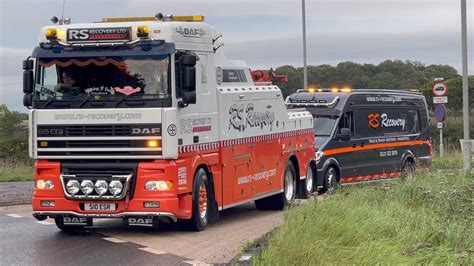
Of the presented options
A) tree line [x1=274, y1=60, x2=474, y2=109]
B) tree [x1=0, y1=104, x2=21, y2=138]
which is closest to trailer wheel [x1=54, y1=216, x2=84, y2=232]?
tree [x1=0, y1=104, x2=21, y2=138]

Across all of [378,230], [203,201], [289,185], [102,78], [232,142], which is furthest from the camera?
[289,185]

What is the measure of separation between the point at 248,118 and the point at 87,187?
4094 millimetres

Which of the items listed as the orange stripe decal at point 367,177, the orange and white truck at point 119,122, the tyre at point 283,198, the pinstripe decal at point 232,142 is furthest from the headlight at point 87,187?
the orange stripe decal at point 367,177

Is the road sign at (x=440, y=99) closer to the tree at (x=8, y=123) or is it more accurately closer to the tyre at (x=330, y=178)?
the tyre at (x=330, y=178)

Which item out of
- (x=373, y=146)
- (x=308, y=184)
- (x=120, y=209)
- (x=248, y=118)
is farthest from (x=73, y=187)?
(x=373, y=146)

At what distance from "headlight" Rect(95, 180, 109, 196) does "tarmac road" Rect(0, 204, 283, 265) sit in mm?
726

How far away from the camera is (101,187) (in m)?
13.3

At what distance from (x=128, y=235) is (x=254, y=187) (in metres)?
3.59

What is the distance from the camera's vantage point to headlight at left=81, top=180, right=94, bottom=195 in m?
13.4

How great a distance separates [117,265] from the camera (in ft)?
36.0

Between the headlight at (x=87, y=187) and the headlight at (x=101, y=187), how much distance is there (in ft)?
0.28

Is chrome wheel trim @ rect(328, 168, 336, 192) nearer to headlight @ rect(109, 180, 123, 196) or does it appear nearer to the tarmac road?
the tarmac road

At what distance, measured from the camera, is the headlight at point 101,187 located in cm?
1332

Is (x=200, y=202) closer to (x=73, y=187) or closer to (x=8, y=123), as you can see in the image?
(x=73, y=187)
